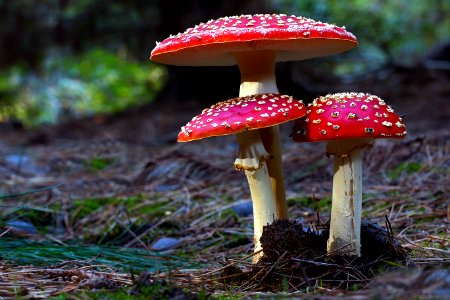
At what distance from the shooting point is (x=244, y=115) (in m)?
2.27

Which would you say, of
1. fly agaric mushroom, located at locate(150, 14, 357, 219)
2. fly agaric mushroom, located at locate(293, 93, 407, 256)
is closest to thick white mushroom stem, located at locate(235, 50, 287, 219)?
fly agaric mushroom, located at locate(150, 14, 357, 219)

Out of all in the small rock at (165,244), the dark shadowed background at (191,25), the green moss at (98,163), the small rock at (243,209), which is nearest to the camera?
the small rock at (165,244)

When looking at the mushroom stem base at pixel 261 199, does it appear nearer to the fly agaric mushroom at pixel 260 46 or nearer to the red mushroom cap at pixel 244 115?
the fly agaric mushroom at pixel 260 46

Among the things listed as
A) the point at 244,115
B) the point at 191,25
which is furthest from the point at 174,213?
the point at 191,25

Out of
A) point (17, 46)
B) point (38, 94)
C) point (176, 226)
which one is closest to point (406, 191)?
point (176, 226)

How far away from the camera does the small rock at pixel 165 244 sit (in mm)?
3320

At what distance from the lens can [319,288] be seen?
2166 millimetres

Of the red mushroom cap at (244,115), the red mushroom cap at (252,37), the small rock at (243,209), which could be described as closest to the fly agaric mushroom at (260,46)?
the red mushroom cap at (252,37)

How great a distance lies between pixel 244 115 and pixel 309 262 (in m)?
0.70

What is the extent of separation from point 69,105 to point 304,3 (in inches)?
275

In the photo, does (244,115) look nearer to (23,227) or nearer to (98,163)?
(23,227)

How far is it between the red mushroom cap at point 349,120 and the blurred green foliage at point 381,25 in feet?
16.6

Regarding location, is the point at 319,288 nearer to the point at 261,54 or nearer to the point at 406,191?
the point at 261,54

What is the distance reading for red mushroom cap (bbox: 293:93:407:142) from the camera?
7.43 ft
